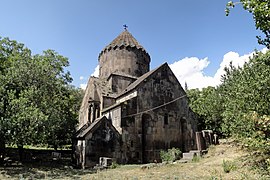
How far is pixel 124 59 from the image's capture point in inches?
936

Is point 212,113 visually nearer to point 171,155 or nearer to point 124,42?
point 171,155

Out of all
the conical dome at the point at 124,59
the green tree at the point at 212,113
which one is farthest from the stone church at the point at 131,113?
the green tree at the point at 212,113

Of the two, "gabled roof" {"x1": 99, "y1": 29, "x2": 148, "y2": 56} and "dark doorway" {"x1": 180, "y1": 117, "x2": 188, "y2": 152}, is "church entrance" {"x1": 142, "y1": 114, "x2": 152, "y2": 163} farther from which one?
"gabled roof" {"x1": 99, "y1": 29, "x2": 148, "y2": 56}

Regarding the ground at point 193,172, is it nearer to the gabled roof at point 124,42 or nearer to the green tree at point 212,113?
the green tree at point 212,113

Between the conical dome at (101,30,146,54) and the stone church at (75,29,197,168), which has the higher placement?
the conical dome at (101,30,146,54)

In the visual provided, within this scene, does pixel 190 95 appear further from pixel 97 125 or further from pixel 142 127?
pixel 97 125

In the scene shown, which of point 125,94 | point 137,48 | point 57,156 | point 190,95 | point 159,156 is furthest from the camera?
point 190,95

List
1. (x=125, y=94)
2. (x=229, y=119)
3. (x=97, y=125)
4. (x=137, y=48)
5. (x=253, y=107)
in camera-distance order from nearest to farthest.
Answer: (x=253, y=107) → (x=229, y=119) → (x=97, y=125) → (x=125, y=94) → (x=137, y=48)

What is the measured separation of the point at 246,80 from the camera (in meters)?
11.3

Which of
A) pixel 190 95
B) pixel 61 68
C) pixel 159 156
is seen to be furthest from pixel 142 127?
pixel 190 95

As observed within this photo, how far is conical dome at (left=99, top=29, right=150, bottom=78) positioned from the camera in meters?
23.8

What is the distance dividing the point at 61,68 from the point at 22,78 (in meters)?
4.53

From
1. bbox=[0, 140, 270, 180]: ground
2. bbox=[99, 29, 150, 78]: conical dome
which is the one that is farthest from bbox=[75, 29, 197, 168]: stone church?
bbox=[0, 140, 270, 180]: ground

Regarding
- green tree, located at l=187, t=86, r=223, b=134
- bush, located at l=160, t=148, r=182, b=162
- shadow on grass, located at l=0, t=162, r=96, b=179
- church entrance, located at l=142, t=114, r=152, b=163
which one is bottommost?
shadow on grass, located at l=0, t=162, r=96, b=179
